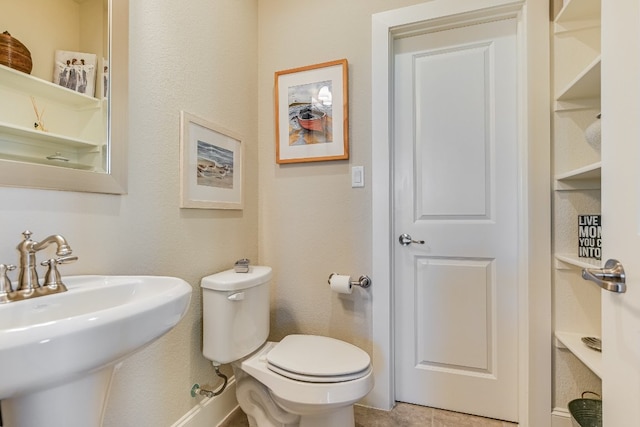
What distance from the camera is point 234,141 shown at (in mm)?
1595

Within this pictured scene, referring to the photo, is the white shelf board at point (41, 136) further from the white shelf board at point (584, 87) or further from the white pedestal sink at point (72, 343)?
the white shelf board at point (584, 87)

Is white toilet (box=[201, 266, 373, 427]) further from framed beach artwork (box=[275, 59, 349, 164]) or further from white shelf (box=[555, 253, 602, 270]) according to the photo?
white shelf (box=[555, 253, 602, 270])

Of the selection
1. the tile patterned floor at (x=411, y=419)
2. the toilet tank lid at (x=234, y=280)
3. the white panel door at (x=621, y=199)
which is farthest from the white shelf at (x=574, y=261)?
the toilet tank lid at (x=234, y=280)

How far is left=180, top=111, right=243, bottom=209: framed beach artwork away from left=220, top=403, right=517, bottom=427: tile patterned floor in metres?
1.07

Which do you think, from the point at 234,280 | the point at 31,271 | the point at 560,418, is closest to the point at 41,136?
the point at 31,271

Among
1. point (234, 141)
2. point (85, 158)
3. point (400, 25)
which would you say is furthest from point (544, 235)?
point (85, 158)

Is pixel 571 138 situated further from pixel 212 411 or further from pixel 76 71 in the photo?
pixel 212 411

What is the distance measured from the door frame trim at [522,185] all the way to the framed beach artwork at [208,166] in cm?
71

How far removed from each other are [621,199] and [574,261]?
63cm

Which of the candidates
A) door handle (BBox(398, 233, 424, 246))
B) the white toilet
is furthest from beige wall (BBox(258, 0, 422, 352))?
the white toilet

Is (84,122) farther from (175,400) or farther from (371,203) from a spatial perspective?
(371,203)

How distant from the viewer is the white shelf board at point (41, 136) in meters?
0.79

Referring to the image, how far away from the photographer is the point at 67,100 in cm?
92

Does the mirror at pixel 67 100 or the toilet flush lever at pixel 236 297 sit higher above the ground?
the mirror at pixel 67 100
